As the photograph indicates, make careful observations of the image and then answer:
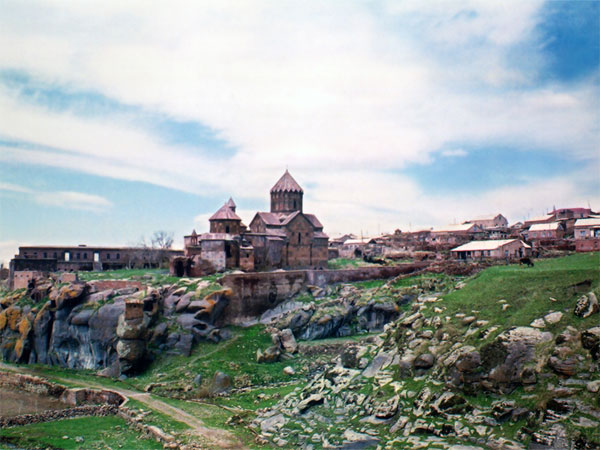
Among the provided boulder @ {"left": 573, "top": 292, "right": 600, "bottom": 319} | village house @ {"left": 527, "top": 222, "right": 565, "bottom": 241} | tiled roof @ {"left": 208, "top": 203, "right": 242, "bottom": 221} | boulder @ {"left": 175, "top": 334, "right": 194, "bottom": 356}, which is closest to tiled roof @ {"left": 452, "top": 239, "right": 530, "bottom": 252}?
village house @ {"left": 527, "top": 222, "right": 565, "bottom": 241}

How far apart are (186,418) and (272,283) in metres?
17.0

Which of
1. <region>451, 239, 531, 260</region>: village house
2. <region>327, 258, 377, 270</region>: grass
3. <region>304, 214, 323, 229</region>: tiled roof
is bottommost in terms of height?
<region>327, 258, 377, 270</region>: grass

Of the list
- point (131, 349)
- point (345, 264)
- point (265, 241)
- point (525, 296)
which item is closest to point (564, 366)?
point (525, 296)

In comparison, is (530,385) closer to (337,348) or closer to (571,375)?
(571,375)

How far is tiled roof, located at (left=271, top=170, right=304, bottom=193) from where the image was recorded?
54.8m

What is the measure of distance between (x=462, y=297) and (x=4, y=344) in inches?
1387

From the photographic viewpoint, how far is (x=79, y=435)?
23312 mm

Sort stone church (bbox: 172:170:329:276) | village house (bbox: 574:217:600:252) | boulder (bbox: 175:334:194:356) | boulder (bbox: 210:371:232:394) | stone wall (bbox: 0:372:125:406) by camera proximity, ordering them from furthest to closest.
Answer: stone church (bbox: 172:170:329:276), village house (bbox: 574:217:600:252), boulder (bbox: 175:334:194:356), boulder (bbox: 210:371:232:394), stone wall (bbox: 0:372:125:406)

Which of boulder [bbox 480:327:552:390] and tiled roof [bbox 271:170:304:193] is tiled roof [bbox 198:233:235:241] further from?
boulder [bbox 480:327:552:390]

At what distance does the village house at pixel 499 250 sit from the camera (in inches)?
1750

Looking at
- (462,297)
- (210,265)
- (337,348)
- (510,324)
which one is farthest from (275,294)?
(510,324)

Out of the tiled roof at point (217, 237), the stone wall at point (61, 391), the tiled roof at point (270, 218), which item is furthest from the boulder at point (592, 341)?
the tiled roof at point (270, 218)

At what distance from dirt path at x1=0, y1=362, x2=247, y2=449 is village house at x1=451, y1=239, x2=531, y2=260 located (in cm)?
2944

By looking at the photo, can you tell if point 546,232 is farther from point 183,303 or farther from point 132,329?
point 132,329
